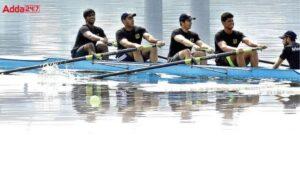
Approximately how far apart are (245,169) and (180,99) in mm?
6713

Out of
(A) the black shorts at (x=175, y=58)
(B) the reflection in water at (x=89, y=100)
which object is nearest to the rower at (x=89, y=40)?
(A) the black shorts at (x=175, y=58)

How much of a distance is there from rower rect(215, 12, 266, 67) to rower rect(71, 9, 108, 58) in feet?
11.6

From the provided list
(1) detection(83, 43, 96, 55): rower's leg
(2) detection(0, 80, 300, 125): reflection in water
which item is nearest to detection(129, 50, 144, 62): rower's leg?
(1) detection(83, 43, 96, 55): rower's leg

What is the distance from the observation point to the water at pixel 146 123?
11.3m

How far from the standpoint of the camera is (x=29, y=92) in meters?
19.5

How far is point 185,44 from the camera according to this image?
2216 cm

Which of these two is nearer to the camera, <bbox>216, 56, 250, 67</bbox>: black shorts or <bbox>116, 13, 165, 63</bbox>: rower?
<bbox>216, 56, 250, 67</bbox>: black shorts

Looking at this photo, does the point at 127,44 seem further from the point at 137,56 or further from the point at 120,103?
Result: the point at 120,103

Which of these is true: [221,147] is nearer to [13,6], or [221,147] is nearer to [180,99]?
[180,99]

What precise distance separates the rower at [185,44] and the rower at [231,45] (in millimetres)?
383

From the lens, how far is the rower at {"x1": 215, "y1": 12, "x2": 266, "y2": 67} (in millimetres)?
21234

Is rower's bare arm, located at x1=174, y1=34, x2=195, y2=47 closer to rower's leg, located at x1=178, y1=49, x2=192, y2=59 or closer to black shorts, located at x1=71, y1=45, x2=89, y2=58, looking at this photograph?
rower's leg, located at x1=178, y1=49, x2=192, y2=59

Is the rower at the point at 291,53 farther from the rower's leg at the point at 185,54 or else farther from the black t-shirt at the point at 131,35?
the black t-shirt at the point at 131,35

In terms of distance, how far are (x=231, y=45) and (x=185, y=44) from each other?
0.92 meters
